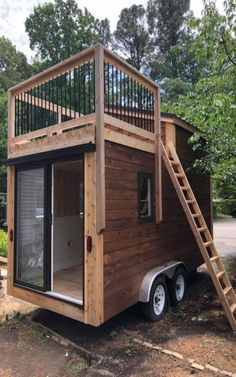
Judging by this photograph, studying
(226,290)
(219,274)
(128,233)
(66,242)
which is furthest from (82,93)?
(226,290)

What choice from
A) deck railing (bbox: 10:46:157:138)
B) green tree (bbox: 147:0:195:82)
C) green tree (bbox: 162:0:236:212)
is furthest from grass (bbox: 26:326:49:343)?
green tree (bbox: 147:0:195:82)

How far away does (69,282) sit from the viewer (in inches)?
191

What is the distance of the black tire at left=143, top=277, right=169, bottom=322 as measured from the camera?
4.33 metres

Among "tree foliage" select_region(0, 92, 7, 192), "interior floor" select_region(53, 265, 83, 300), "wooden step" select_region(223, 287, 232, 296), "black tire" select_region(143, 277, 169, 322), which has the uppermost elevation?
"tree foliage" select_region(0, 92, 7, 192)

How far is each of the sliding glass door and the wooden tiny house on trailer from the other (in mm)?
14

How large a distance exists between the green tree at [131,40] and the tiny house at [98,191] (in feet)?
95.2

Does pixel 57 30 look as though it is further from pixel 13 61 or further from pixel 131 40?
pixel 131 40

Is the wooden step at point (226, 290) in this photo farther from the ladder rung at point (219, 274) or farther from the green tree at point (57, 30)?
the green tree at point (57, 30)

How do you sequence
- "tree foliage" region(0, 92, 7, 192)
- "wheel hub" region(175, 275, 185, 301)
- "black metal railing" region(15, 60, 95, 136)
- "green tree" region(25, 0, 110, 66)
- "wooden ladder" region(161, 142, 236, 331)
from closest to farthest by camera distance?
"black metal railing" region(15, 60, 95, 136)
"wooden ladder" region(161, 142, 236, 331)
"wheel hub" region(175, 275, 185, 301)
"tree foliage" region(0, 92, 7, 192)
"green tree" region(25, 0, 110, 66)

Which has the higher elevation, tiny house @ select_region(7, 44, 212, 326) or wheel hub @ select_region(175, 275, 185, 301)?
tiny house @ select_region(7, 44, 212, 326)

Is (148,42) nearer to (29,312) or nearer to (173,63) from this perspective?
(173,63)

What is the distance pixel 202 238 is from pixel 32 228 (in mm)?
2563

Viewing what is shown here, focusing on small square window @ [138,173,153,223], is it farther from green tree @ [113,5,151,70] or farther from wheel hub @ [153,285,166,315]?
green tree @ [113,5,151,70]

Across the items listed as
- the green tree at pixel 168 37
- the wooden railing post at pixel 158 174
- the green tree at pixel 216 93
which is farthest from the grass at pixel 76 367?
the green tree at pixel 168 37
